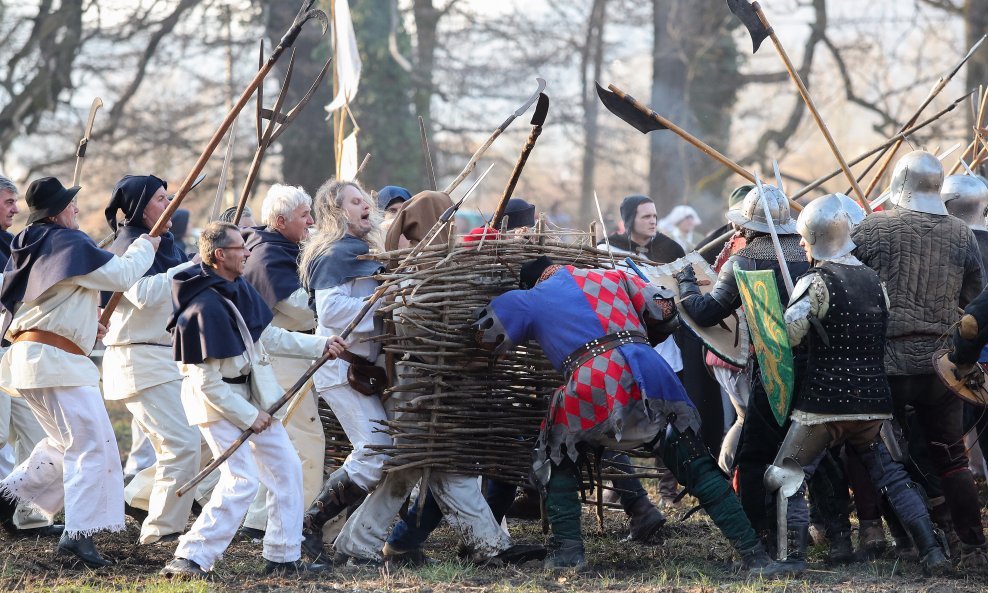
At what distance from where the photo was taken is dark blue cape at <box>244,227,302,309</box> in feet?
20.2

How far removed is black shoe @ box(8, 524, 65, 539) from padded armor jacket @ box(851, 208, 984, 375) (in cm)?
425

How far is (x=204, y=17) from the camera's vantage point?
61.5ft

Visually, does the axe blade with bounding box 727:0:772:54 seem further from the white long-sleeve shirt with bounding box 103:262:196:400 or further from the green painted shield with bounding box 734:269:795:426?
the white long-sleeve shirt with bounding box 103:262:196:400

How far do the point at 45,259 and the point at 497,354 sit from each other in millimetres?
2046

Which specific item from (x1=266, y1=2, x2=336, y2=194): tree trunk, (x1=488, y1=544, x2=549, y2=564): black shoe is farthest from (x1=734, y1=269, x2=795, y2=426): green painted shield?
(x1=266, y1=2, x2=336, y2=194): tree trunk

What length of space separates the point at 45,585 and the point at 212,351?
3.94 feet

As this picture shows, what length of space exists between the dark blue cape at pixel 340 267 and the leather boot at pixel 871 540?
2486mm

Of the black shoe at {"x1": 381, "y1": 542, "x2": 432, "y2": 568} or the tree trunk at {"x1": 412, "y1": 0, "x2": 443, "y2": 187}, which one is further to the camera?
the tree trunk at {"x1": 412, "y1": 0, "x2": 443, "y2": 187}

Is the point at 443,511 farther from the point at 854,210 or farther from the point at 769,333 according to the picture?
the point at 854,210

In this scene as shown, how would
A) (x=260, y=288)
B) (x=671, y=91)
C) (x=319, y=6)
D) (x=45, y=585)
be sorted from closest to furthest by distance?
(x=45, y=585) < (x=260, y=288) < (x=319, y=6) < (x=671, y=91)

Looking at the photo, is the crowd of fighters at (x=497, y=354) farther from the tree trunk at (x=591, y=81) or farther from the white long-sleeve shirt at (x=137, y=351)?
the tree trunk at (x=591, y=81)

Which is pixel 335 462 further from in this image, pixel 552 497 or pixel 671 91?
pixel 671 91

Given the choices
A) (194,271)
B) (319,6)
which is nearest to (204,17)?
(319,6)

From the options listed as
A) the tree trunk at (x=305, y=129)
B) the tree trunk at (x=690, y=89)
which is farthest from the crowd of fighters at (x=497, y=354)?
the tree trunk at (x=690, y=89)
